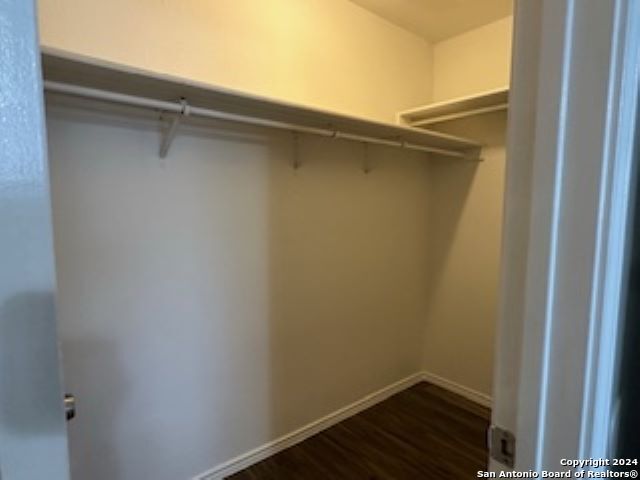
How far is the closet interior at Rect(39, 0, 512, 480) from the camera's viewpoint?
1539 millimetres

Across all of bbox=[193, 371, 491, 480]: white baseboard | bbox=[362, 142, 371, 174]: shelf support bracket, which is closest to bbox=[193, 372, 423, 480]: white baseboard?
bbox=[193, 371, 491, 480]: white baseboard

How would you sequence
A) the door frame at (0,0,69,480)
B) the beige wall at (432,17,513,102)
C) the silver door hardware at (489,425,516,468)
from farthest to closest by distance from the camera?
the beige wall at (432,17,513,102), the silver door hardware at (489,425,516,468), the door frame at (0,0,69,480)

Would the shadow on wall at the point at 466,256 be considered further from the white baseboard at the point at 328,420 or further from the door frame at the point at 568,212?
the door frame at the point at 568,212

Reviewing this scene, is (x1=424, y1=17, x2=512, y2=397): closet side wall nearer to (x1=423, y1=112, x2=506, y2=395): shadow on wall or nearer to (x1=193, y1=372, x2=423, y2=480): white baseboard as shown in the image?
(x1=423, y1=112, x2=506, y2=395): shadow on wall

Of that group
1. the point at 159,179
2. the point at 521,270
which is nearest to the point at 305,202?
the point at 159,179

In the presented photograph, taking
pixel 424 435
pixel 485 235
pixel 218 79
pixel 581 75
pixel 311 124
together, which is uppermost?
pixel 218 79

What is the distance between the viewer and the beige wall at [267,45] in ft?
4.93

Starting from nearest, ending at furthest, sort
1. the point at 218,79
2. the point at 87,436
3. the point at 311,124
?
the point at 87,436 < the point at 218,79 < the point at 311,124

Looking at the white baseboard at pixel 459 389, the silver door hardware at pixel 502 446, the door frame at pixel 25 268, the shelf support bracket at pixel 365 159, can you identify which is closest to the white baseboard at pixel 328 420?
the white baseboard at pixel 459 389

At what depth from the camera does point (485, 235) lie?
2688mm

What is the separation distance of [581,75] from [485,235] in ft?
→ 7.53

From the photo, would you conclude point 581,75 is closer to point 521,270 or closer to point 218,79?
point 521,270

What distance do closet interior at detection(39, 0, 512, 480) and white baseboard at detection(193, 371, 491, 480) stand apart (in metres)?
0.01

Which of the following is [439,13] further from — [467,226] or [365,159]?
[467,226]
